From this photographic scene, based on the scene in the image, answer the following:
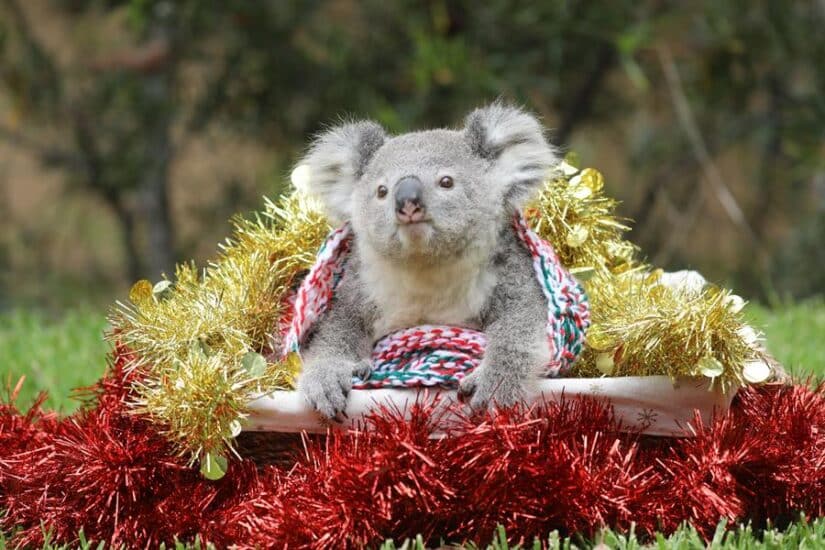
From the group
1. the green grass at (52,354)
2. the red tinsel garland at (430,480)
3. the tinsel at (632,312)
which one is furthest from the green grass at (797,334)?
the green grass at (52,354)

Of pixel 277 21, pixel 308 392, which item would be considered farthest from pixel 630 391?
pixel 277 21

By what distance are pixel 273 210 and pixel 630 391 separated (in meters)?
0.96

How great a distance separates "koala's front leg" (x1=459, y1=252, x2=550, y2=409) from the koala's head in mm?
108

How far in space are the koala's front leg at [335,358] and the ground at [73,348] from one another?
28.3 inches

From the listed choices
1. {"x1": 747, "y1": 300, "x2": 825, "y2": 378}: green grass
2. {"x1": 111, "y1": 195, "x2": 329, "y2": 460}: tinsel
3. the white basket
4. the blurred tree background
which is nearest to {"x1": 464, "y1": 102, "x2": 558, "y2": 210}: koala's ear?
the white basket

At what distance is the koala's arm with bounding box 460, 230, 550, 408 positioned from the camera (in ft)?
5.60

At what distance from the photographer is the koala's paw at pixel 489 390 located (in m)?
1.69

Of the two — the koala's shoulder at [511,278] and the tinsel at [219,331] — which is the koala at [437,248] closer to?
the koala's shoulder at [511,278]

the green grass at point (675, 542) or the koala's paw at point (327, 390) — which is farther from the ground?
the koala's paw at point (327, 390)

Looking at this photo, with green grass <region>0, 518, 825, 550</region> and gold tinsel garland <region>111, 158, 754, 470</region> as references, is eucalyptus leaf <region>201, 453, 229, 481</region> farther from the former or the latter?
green grass <region>0, 518, 825, 550</region>

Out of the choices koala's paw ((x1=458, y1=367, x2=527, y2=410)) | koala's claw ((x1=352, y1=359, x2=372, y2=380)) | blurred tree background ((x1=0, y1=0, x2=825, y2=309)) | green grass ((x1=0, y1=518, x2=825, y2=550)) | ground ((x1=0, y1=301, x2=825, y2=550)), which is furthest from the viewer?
blurred tree background ((x1=0, y1=0, x2=825, y2=309))

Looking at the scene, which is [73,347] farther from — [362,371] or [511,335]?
[511,335]

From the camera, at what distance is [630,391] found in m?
1.73

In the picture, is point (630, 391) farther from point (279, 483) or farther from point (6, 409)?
point (6, 409)
